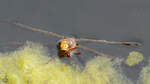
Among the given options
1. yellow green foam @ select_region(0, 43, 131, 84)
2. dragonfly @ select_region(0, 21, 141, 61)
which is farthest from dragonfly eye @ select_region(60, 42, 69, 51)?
yellow green foam @ select_region(0, 43, 131, 84)

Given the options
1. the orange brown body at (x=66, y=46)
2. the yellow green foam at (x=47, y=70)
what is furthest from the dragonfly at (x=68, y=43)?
the yellow green foam at (x=47, y=70)

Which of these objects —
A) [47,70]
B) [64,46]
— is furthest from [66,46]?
[47,70]

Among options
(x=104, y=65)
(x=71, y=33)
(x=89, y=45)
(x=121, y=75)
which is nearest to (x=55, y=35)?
(x=71, y=33)

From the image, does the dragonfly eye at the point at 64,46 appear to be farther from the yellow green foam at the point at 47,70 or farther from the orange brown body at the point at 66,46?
the yellow green foam at the point at 47,70

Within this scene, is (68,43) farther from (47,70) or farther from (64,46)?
(47,70)

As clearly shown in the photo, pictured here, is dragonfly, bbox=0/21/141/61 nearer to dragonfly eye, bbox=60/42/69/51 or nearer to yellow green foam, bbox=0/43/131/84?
dragonfly eye, bbox=60/42/69/51

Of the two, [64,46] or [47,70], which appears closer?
[47,70]

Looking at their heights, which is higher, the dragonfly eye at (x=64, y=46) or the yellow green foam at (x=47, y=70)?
the dragonfly eye at (x=64, y=46)

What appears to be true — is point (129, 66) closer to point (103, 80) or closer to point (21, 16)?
point (103, 80)
